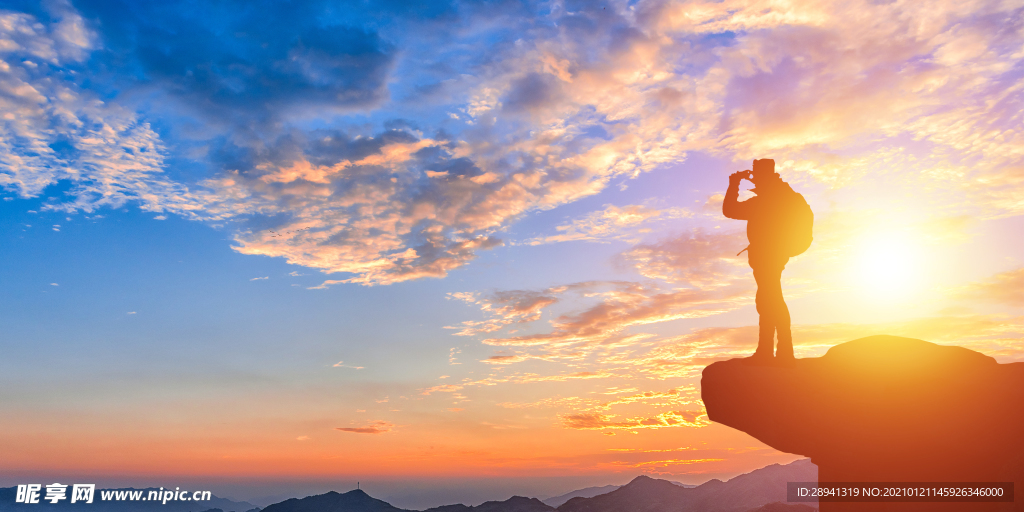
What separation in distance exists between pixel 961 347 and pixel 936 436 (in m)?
2.55

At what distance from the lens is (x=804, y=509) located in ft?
467

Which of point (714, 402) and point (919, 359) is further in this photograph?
point (714, 402)

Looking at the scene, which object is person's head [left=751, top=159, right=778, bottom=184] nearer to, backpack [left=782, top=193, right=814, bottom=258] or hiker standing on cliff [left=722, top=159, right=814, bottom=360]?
hiker standing on cliff [left=722, top=159, right=814, bottom=360]

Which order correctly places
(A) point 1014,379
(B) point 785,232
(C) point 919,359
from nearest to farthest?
(A) point 1014,379
(C) point 919,359
(B) point 785,232

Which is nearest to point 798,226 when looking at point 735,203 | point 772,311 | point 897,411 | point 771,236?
point 771,236

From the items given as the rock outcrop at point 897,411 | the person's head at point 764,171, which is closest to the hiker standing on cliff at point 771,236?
the person's head at point 764,171

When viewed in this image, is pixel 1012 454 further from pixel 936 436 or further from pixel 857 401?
pixel 857 401

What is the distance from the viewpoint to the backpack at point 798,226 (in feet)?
48.0

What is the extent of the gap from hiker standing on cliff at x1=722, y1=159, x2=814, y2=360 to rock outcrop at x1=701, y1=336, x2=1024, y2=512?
992 mm

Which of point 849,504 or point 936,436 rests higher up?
point 936,436

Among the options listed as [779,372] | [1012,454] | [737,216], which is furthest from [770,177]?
[1012,454]

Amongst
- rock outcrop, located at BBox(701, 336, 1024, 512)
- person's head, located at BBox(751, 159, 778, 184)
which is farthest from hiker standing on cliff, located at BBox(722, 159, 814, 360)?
rock outcrop, located at BBox(701, 336, 1024, 512)

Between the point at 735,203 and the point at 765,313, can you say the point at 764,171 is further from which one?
the point at 765,313

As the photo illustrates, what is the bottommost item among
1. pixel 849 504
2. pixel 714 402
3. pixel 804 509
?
pixel 804 509
